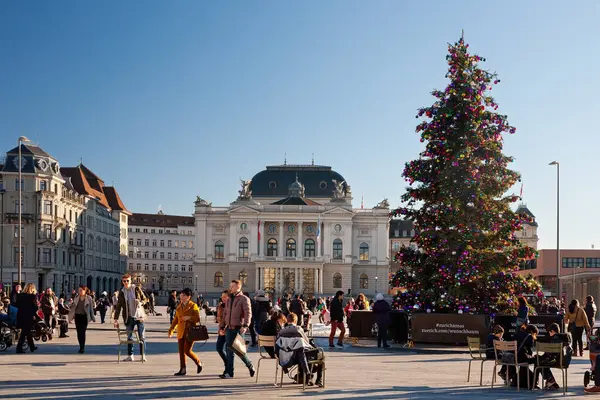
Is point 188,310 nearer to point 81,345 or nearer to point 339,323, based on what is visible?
point 81,345

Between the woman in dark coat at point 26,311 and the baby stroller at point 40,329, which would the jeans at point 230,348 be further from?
the baby stroller at point 40,329

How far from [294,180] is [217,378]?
11607 cm

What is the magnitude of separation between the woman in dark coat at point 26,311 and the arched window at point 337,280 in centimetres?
10133

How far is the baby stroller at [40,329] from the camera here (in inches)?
1059

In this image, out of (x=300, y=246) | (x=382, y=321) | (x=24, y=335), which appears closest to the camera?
(x=24, y=335)

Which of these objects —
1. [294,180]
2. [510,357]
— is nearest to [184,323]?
[510,357]

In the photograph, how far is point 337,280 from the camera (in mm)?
123875

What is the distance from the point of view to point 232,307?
17.3 metres

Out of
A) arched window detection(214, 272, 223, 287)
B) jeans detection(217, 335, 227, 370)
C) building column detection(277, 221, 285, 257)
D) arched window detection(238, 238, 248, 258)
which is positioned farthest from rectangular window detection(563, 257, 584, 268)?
jeans detection(217, 335, 227, 370)

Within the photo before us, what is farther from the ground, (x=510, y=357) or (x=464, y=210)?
(x=464, y=210)

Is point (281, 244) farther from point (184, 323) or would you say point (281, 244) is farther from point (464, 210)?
point (184, 323)

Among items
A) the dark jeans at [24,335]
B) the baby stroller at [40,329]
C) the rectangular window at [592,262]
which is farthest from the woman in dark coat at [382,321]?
the rectangular window at [592,262]

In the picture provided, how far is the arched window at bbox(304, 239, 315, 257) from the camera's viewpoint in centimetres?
12438

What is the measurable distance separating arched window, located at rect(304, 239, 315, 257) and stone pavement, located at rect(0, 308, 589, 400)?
3891 inches
